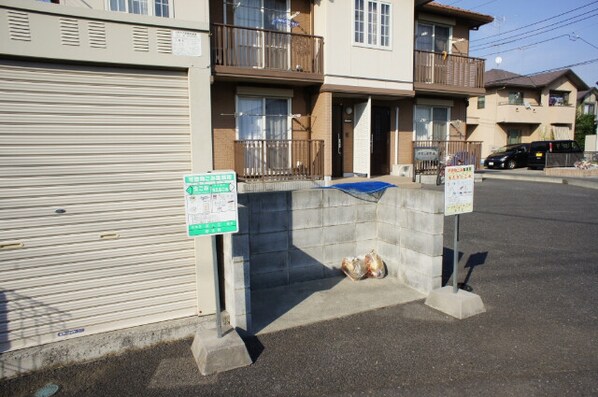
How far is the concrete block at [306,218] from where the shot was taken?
18.1ft

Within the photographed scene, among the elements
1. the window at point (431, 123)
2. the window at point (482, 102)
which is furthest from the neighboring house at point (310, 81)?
the window at point (482, 102)

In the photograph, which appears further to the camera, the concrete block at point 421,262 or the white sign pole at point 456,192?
the concrete block at point 421,262

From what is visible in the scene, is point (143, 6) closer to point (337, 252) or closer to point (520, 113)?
point (337, 252)

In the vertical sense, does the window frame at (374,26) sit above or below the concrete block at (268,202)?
above

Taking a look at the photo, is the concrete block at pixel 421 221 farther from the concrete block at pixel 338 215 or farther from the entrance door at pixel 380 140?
the entrance door at pixel 380 140

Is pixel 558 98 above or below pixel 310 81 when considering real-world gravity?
above

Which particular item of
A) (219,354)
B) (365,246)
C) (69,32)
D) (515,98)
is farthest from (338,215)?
(515,98)

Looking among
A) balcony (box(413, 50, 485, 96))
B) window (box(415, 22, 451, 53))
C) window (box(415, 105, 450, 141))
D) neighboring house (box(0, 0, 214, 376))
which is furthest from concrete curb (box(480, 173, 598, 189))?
neighboring house (box(0, 0, 214, 376))

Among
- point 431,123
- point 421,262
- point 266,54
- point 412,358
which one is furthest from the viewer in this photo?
point 431,123

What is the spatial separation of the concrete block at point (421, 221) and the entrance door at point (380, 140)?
8.57 metres

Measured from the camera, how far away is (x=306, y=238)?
5.65 m

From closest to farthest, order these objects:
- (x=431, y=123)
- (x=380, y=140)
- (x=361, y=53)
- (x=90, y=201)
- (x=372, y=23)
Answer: (x=90, y=201) → (x=361, y=53) → (x=372, y=23) → (x=380, y=140) → (x=431, y=123)

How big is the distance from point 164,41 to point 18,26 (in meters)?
1.36

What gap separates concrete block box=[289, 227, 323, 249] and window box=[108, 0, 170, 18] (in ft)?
23.1
